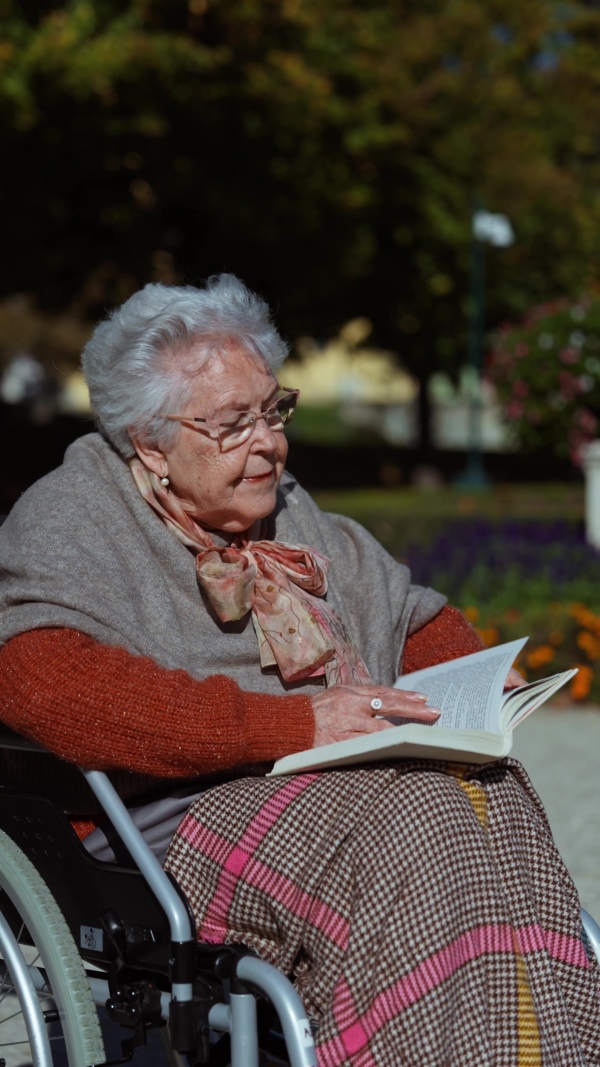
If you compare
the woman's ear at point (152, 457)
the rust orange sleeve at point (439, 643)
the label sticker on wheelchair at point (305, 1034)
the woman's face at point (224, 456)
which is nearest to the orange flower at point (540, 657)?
the rust orange sleeve at point (439, 643)

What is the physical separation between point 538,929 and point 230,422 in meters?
1.04

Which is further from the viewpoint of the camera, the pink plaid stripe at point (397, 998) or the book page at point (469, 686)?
the book page at point (469, 686)

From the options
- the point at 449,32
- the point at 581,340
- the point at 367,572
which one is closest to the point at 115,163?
the point at 449,32

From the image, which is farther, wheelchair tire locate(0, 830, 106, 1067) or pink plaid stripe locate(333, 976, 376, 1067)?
wheelchair tire locate(0, 830, 106, 1067)

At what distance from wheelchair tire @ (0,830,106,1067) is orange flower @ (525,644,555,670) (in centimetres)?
450

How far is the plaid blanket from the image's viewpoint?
200 centimetres

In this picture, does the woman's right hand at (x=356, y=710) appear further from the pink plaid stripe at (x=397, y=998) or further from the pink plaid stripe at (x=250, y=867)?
the pink plaid stripe at (x=397, y=998)

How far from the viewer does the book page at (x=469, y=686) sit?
2270mm

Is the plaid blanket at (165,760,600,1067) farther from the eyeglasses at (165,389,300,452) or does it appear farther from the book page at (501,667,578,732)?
the eyeglasses at (165,389,300,452)

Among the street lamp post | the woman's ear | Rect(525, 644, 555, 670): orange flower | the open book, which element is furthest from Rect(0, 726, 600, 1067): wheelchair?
the street lamp post

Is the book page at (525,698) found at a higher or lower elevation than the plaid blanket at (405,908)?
higher

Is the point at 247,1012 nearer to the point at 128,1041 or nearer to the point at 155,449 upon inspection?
the point at 128,1041

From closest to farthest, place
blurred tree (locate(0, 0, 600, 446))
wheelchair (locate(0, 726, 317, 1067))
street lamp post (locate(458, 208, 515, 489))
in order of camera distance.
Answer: wheelchair (locate(0, 726, 317, 1067)) < blurred tree (locate(0, 0, 600, 446)) < street lamp post (locate(458, 208, 515, 489))

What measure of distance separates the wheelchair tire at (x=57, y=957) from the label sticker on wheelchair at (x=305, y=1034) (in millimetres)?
387
